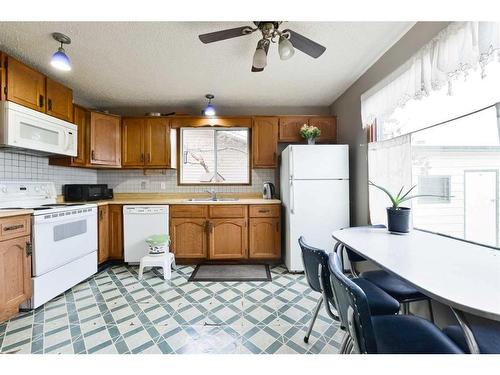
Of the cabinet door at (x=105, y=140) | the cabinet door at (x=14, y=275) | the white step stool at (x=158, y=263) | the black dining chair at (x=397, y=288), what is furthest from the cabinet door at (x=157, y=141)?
the black dining chair at (x=397, y=288)

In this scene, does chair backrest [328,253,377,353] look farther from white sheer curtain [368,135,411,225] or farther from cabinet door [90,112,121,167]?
Result: cabinet door [90,112,121,167]

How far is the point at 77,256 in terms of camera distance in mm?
2418

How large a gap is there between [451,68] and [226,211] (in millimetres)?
2507

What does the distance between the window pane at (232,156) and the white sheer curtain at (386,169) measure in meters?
1.84

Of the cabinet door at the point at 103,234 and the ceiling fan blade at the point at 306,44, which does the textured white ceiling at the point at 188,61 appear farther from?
the cabinet door at the point at 103,234

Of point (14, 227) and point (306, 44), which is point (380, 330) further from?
point (14, 227)

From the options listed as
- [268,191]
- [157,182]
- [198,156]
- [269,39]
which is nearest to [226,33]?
[269,39]

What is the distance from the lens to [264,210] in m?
3.05

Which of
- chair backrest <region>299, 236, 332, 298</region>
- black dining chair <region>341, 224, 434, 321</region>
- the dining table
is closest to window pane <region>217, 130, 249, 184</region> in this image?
the dining table

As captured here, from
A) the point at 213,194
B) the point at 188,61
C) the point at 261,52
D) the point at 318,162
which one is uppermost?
the point at 188,61

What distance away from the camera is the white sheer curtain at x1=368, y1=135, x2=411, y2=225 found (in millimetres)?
1895

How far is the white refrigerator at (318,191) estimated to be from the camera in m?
2.67
